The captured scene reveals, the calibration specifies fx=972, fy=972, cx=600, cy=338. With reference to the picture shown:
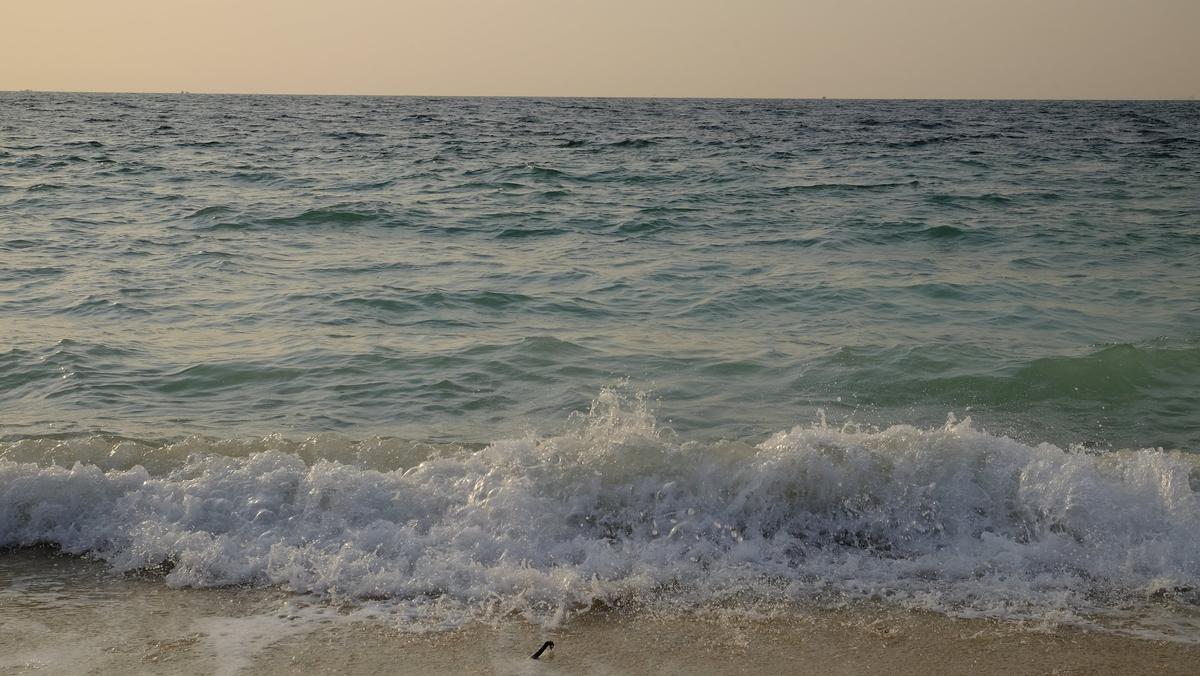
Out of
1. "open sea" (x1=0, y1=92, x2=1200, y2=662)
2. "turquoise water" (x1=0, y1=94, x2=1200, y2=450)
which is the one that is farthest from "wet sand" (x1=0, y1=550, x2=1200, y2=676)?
"turquoise water" (x1=0, y1=94, x2=1200, y2=450)

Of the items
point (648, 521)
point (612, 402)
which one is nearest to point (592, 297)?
point (612, 402)

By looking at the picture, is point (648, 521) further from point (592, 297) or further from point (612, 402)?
point (592, 297)

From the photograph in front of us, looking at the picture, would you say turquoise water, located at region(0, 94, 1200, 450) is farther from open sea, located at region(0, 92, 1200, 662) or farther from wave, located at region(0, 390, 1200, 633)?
wave, located at region(0, 390, 1200, 633)

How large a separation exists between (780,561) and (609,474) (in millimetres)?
1010

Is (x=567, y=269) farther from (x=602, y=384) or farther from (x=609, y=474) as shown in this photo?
(x=609, y=474)

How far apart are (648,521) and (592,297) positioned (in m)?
5.01

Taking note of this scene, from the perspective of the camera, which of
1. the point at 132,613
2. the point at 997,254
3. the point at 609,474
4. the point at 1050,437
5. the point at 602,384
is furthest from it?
the point at 997,254

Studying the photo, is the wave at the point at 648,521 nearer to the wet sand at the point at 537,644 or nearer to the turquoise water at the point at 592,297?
the wet sand at the point at 537,644

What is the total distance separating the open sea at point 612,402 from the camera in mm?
4195

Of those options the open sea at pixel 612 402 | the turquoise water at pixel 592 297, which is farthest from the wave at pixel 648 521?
the turquoise water at pixel 592 297

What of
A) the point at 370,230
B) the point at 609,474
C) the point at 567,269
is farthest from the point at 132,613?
the point at 370,230

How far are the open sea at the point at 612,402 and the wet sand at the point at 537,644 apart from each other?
0.47 feet

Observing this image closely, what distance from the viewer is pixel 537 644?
3.60 m

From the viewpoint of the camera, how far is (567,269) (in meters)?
10.8
